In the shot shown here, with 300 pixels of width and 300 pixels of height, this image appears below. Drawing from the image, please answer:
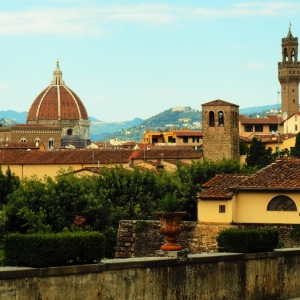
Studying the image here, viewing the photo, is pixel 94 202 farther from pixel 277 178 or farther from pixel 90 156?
pixel 90 156

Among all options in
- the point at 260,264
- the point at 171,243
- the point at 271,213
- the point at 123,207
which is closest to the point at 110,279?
the point at 171,243

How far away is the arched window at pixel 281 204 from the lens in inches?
1345

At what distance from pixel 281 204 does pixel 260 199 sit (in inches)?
28.5

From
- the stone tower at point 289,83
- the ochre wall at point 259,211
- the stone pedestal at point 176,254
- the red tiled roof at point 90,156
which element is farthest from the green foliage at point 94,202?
the stone tower at point 289,83

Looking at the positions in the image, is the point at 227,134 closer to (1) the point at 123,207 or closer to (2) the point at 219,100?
(2) the point at 219,100

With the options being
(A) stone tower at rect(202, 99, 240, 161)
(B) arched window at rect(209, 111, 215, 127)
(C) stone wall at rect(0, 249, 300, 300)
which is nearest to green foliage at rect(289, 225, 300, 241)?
(C) stone wall at rect(0, 249, 300, 300)

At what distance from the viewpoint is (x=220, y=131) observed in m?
99.4

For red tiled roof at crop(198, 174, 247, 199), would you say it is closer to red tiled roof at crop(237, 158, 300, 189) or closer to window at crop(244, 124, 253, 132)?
red tiled roof at crop(237, 158, 300, 189)

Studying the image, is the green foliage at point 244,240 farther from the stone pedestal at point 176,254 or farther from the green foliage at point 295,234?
the green foliage at point 295,234

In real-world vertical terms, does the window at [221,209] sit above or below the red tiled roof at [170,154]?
below

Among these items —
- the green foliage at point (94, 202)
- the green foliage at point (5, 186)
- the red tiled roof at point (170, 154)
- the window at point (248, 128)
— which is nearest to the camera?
the green foliage at point (94, 202)

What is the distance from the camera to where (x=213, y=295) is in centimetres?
1742

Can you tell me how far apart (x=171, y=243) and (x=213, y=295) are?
3.53ft

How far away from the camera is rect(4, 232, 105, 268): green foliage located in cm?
1450
